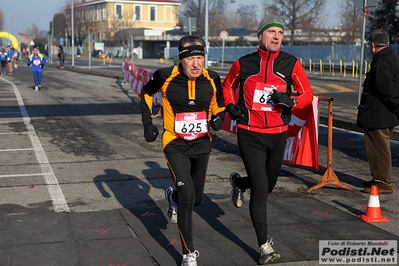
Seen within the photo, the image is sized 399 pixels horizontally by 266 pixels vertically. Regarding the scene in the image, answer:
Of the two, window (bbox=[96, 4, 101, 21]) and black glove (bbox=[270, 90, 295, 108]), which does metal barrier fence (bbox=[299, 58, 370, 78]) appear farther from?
window (bbox=[96, 4, 101, 21])

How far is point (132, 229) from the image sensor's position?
6305 millimetres

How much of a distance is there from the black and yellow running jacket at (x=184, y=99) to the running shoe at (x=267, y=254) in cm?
94

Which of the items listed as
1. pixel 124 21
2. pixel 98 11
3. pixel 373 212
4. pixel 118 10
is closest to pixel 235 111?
pixel 373 212

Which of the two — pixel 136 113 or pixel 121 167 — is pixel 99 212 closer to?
pixel 121 167

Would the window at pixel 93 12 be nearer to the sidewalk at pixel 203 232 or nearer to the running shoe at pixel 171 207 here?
the sidewalk at pixel 203 232

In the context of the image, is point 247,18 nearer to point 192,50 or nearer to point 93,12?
point 93,12

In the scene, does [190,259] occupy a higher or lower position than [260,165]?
lower

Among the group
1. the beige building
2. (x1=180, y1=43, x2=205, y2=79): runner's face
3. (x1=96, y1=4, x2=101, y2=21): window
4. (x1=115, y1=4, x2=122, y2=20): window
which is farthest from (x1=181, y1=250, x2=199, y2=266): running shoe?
(x1=96, y1=4, x2=101, y2=21): window

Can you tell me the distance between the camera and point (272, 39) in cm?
562

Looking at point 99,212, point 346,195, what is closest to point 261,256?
point 99,212

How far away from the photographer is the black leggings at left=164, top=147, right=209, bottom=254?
519cm

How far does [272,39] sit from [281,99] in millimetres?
541

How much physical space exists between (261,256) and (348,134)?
9008mm

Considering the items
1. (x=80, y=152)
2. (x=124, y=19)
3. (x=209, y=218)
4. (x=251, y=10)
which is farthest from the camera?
(x=251, y=10)
